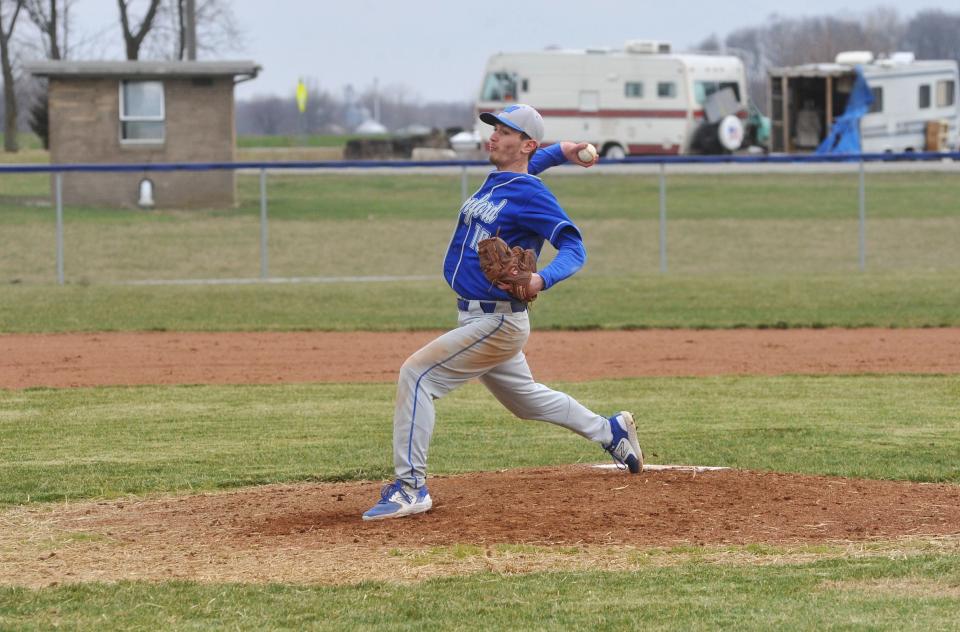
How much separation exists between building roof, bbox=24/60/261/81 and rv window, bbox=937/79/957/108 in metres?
22.0

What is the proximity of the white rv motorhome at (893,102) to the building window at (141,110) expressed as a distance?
20057mm

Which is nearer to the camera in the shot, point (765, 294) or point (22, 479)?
point (22, 479)

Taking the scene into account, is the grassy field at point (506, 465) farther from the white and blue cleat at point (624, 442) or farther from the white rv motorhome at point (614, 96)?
the white rv motorhome at point (614, 96)

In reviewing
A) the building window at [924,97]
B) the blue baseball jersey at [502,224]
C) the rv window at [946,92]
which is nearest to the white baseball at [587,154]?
the blue baseball jersey at [502,224]

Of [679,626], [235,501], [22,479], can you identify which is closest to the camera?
[679,626]

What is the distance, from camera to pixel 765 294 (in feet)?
64.9

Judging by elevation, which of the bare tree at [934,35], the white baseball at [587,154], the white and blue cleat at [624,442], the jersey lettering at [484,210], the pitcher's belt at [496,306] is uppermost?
the bare tree at [934,35]

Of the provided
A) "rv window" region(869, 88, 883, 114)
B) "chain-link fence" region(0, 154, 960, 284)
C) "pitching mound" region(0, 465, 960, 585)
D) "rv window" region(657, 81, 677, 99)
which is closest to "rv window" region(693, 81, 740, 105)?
"rv window" region(657, 81, 677, 99)

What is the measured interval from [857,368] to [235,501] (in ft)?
25.4

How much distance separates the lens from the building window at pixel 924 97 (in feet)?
139

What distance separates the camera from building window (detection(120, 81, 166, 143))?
31.7 meters

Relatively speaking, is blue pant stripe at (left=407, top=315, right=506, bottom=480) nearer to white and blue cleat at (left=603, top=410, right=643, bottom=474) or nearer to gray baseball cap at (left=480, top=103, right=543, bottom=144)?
gray baseball cap at (left=480, top=103, right=543, bottom=144)

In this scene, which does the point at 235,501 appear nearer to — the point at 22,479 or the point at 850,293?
the point at 22,479

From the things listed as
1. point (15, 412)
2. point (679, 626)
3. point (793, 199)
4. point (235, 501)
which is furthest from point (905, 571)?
point (793, 199)
